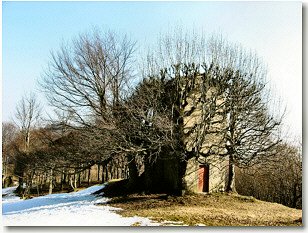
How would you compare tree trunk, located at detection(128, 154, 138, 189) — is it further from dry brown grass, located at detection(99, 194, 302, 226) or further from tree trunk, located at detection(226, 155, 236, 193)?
tree trunk, located at detection(226, 155, 236, 193)

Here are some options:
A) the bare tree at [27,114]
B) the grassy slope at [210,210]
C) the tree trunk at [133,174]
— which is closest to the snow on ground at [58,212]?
the grassy slope at [210,210]

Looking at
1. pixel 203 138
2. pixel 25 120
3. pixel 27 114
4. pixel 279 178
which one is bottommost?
pixel 279 178

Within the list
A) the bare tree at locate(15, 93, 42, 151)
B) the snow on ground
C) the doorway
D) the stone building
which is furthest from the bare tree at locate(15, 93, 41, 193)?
the doorway

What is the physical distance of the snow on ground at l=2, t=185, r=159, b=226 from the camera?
5.35 meters

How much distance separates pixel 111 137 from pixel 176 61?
2083 millimetres

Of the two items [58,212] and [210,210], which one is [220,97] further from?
[58,212]

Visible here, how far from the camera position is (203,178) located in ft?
27.2

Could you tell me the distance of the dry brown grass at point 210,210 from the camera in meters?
5.54

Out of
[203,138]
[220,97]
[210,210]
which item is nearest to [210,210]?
[210,210]

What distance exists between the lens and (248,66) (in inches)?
276

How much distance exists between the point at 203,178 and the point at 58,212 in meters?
3.46

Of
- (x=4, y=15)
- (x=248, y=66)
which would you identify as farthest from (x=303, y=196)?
(x=4, y=15)

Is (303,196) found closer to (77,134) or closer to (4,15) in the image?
(77,134)

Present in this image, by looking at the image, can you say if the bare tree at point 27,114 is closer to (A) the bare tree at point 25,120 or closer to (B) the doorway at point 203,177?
(A) the bare tree at point 25,120
